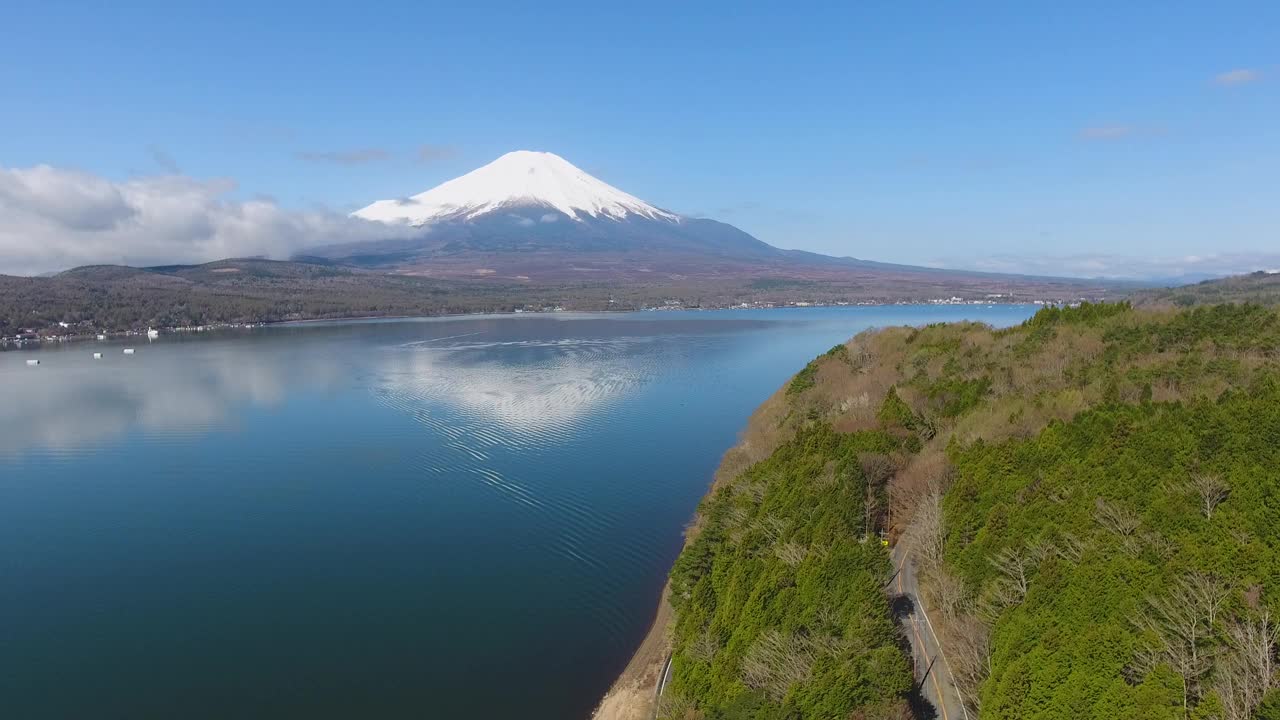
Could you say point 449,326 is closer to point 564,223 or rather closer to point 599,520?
point 599,520

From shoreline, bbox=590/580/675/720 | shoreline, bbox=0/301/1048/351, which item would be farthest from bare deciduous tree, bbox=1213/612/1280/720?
shoreline, bbox=0/301/1048/351

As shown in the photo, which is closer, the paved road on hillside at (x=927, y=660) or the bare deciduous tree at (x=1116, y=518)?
the paved road on hillside at (x=927, y=660)

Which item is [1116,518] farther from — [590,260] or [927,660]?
[590,260]

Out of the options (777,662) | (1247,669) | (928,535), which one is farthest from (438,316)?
(1247,669)

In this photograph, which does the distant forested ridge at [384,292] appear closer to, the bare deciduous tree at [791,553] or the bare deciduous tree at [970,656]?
the bare deciduous tree at [791,553]

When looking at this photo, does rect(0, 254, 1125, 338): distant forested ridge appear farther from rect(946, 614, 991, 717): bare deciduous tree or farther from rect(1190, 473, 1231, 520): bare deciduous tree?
rect(1190, 473, 1231, 520): bare deciduous tree

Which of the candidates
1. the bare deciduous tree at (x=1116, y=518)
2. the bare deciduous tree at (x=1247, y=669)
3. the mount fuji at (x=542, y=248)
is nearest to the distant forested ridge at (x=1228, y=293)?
the bare deciduous tree at (x=1116, y=518)
